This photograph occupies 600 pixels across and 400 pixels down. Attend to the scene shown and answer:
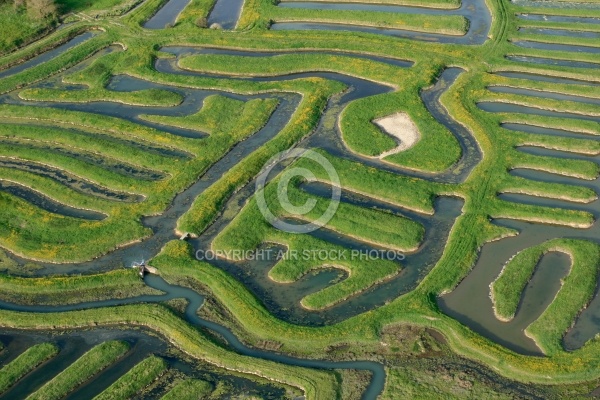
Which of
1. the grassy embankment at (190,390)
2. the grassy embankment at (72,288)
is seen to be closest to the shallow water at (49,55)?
the grassy embankment at (72,288)

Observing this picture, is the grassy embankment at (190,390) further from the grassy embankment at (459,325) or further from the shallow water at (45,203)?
the shallow water at (45,203)

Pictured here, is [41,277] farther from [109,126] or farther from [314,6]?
[314,6]

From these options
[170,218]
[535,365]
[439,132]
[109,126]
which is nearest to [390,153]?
[439,132]

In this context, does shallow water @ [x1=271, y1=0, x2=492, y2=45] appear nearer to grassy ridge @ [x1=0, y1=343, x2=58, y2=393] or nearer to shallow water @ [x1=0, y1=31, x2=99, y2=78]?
shallow water @ [x1=0, y1=31, x2=99, y2=78]

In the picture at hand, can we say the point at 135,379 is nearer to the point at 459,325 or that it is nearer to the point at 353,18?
the point at 459,325

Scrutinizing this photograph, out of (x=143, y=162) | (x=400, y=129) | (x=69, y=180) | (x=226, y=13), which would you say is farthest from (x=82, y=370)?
(x=226, y=13)
